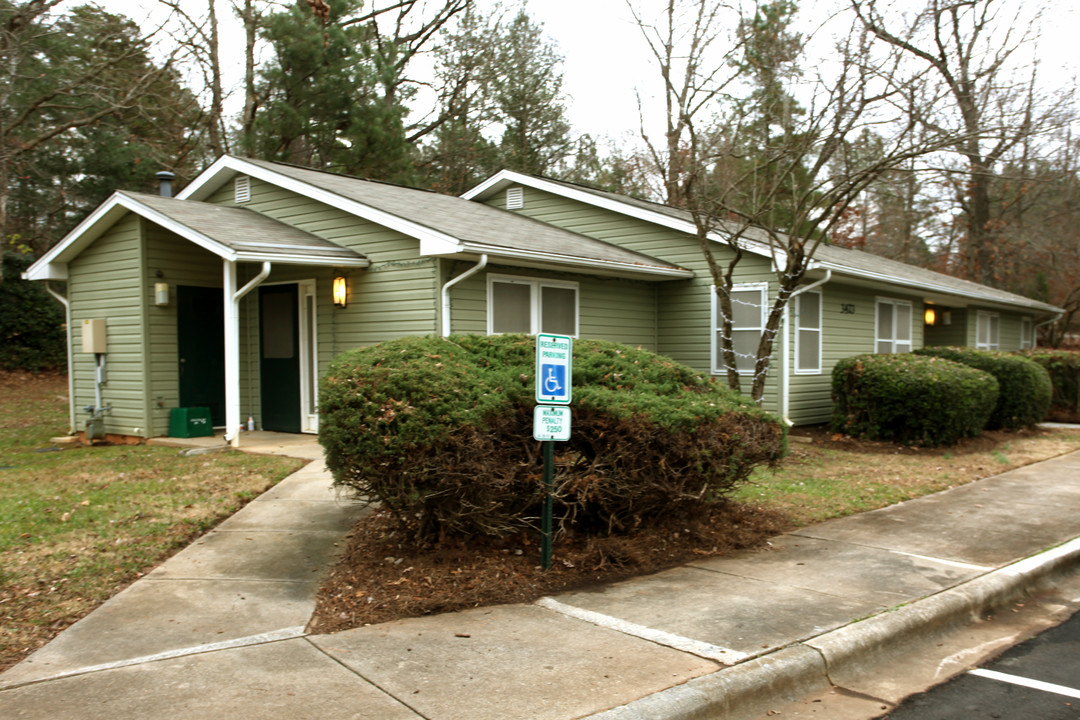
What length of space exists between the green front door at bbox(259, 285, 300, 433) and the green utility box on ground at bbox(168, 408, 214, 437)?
107cm

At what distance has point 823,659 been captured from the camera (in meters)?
4.29

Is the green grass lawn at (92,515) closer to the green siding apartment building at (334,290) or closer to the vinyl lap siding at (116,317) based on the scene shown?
the vinyl lap siding at (116,317)

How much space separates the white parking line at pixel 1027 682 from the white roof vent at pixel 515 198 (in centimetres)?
Result: 1360

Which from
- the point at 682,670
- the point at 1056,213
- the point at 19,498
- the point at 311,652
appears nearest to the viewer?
the point at 682,670

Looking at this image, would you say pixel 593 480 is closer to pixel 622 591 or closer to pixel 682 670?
pixel 622 591

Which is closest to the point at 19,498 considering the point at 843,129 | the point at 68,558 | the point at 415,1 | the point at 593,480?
the point at 68,558

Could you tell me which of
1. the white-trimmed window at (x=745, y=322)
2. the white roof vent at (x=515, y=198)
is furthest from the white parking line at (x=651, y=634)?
the white roof vent at (x=515, y=198)

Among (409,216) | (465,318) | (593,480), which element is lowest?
(593,480)

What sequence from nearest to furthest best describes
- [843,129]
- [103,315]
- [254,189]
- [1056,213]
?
[843,129], [103,315], [254,189], [1056,213]

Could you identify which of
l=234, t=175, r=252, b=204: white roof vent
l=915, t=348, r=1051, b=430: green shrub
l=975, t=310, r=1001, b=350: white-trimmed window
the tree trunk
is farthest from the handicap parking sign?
the tree trunk

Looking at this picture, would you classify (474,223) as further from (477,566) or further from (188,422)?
(477,566)

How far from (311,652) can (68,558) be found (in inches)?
101

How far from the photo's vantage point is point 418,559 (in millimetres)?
5719

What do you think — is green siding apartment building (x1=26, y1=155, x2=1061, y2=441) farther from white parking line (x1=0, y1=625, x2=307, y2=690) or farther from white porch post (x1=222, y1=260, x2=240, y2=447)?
white parking line (x1=0, y1=625, x2=307, y2=690)
